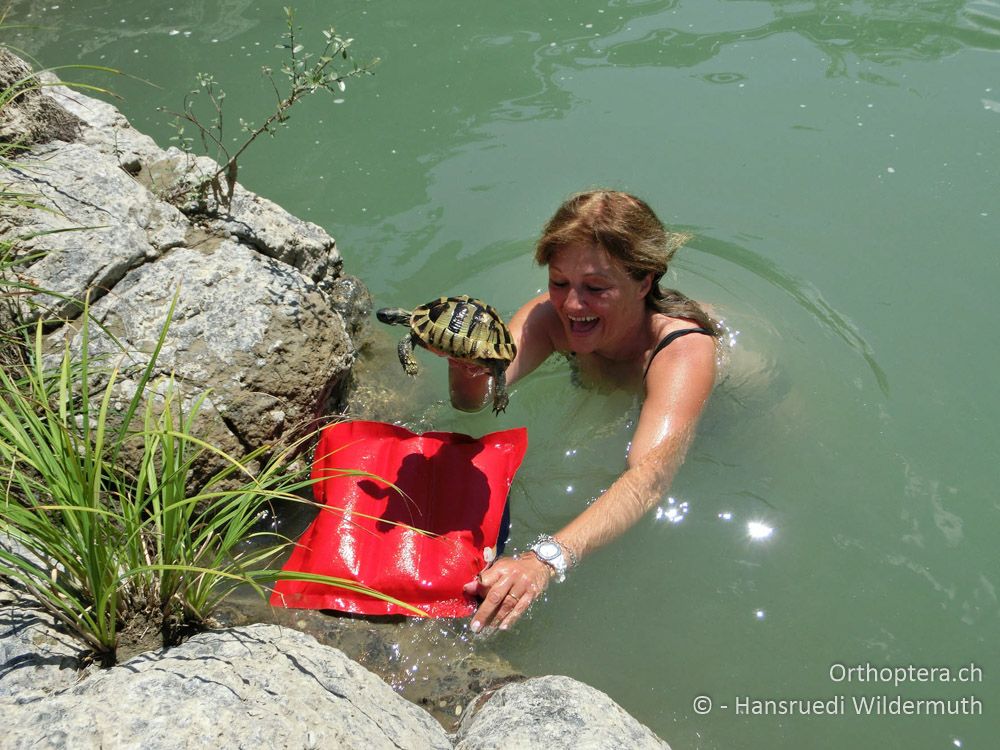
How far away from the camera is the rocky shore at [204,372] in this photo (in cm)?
226

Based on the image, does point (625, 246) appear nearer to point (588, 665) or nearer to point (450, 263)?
point (588, 665)

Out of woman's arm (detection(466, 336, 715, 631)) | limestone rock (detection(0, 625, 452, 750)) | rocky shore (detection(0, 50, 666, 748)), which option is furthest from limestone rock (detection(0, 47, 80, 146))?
woman's arm (detection(466, 336, 715, 631))

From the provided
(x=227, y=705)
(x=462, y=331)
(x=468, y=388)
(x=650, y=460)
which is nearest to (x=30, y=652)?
(x=227, y=705)

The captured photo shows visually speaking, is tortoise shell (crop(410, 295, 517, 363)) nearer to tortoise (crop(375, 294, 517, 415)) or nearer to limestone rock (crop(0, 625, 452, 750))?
tortoise (crop(375, 294, 517, 415))

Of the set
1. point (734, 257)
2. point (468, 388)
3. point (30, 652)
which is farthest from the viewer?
point (734, 257)

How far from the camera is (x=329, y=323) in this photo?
411cm

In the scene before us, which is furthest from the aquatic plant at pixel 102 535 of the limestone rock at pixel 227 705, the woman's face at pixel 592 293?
the woman's face at pixel 592 293

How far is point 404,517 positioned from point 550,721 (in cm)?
110

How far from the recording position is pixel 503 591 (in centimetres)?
311

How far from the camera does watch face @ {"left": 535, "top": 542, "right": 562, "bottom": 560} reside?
3293mm

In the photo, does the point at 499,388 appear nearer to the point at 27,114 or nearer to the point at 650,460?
the point at 650,460

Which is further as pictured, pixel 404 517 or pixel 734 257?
pixel 734 257

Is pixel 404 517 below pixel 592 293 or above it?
below

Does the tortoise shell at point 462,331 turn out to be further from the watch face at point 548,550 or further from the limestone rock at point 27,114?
the limestone rock at point 27,114
